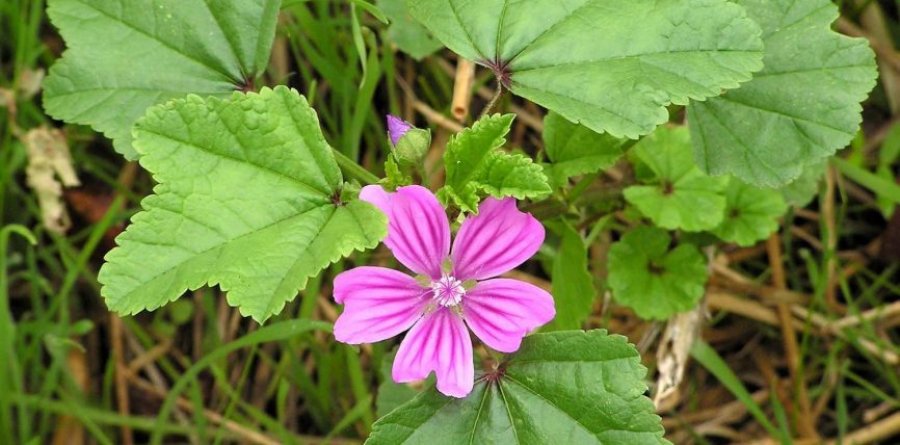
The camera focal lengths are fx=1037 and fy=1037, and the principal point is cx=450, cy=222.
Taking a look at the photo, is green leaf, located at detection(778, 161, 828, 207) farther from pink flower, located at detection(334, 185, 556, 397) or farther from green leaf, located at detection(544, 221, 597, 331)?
pink flower, located at detection(334, 185, 556, 397)

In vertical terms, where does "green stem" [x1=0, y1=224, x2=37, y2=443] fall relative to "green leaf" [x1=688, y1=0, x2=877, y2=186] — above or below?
below

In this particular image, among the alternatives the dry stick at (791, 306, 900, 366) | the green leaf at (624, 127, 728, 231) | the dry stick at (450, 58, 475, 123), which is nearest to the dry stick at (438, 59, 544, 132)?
the dry stick at (450, 58, 475, 123)

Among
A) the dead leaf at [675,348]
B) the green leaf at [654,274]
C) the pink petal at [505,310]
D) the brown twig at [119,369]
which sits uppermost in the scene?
the pink petal at [505,310]

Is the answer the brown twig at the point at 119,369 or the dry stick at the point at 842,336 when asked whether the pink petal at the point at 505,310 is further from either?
the brown twig at the point at 119,369

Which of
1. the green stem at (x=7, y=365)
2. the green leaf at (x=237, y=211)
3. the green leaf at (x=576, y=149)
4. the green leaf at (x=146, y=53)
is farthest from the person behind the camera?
the green stem at (x=7, y=365)

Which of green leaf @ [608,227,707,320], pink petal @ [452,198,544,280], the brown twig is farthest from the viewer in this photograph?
the brown twig

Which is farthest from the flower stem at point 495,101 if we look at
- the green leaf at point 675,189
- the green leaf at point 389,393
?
the green leaf at point 389,393

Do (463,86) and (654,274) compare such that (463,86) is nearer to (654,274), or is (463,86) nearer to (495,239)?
(654,274)
